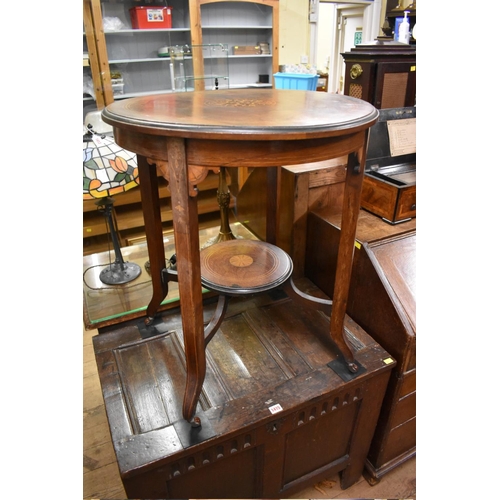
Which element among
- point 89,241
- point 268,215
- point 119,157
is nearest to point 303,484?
point 268,215

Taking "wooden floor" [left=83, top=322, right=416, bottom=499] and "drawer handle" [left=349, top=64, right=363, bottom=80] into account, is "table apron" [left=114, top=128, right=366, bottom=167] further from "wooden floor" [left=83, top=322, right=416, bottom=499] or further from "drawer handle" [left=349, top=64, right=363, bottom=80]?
"wooden floor" [left=83, top=322, right=416, bottom=499]

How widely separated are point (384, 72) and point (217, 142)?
129 cm

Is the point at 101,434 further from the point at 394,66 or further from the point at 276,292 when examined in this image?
the point at 394,66

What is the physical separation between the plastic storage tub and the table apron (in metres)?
1.78

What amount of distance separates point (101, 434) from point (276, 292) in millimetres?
1040

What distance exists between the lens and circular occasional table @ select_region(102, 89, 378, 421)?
33.0 inches

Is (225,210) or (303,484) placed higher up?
(225,210)

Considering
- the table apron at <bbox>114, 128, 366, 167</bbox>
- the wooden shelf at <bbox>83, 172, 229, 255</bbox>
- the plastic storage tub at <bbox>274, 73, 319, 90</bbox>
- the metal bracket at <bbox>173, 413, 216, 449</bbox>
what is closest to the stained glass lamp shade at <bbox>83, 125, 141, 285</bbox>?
the table apron at <bbox>114, 128, 366, 167</bbox>

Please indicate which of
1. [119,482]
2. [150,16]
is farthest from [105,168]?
[150,16]

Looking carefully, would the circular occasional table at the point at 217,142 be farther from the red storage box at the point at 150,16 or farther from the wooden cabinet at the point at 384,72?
the red storage box at the point at 150,16

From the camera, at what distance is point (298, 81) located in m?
2.56

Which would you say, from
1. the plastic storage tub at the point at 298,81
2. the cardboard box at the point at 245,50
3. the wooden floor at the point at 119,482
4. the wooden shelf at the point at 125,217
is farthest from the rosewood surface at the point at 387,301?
the cardboard box at the point at 245,50

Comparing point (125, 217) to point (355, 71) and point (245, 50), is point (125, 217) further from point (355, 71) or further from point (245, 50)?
point (245, 50)

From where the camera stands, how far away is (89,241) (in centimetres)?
315
